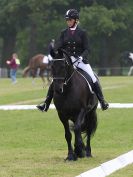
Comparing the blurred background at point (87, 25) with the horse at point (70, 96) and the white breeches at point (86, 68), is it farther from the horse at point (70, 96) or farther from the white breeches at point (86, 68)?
the horse at point (70, 96)

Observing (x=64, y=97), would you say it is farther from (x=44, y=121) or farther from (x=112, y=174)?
(x=44, y=121)

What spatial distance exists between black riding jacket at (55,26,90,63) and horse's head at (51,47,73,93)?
0.67m

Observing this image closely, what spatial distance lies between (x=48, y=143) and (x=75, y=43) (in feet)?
12.0

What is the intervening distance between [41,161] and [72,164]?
0.66 metres

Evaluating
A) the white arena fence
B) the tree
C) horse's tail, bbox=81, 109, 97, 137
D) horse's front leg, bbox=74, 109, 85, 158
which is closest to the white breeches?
horse's tail, bbox=81, 109, 97, 137

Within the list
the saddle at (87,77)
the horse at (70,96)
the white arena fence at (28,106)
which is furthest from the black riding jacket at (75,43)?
the white arena fence at (28,106)

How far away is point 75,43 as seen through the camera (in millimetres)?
13016

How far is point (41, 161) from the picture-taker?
12.5 m

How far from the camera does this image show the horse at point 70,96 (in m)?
12.0

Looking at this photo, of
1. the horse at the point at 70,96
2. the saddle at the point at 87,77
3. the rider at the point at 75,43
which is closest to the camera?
the horse at the point at 70,96

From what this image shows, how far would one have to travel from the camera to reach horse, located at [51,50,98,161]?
12.0 metres

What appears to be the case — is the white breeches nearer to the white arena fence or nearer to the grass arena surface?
the grass arena surface

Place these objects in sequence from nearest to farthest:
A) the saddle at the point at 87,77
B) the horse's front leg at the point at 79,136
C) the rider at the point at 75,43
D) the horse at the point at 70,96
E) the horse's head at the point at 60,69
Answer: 1. the horse's head at the point at 60,69
2. the horse at the point at 70,96
3. the horse's front leg at the point at 79,136
4. the rider at the point at 75,43
5. the saddle at the point at 87,77

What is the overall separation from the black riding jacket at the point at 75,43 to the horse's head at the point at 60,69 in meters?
0.67
